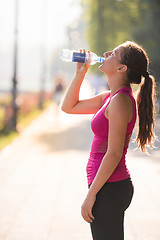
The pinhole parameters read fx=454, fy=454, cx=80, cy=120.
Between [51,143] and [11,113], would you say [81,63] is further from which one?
[11,113]

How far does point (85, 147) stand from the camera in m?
11.5

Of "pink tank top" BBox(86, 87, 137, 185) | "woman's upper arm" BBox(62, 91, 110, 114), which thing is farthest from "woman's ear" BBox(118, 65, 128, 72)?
"woman's upper arm" BBox(62, 91, 110, 114)

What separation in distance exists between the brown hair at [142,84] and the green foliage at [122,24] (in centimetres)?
940

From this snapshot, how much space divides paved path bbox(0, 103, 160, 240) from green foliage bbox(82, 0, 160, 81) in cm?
433

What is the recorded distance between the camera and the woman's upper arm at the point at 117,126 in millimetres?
2592

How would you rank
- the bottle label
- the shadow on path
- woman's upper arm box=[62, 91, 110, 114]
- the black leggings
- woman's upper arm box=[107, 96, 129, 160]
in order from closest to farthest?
woman's upper arm box=[107, 96, 129, 160]
the black leggings
the bottle label
woman's upper arm box=[62, 91, 110, 114]
the shadow on path

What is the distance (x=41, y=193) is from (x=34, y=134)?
25.5 ft

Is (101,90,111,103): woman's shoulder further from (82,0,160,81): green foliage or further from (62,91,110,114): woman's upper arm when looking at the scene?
(82,0,160,81): green foliage

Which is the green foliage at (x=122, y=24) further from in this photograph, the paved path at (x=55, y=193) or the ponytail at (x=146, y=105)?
the ponytail at (x=146, y=105)

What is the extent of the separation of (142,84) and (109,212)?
2.70 ft

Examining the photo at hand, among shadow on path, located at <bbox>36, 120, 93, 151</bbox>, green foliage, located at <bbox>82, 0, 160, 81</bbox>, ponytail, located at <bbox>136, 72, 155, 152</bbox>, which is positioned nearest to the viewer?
ponytail, located at <bbox>136, 72, 155, 152</bbox>

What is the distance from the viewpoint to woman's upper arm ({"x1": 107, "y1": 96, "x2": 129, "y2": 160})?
2.59 m

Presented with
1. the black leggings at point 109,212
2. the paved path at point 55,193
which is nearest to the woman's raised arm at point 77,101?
the black leggings at point 109,212

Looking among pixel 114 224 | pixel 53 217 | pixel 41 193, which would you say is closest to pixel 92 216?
pixel 114 224
